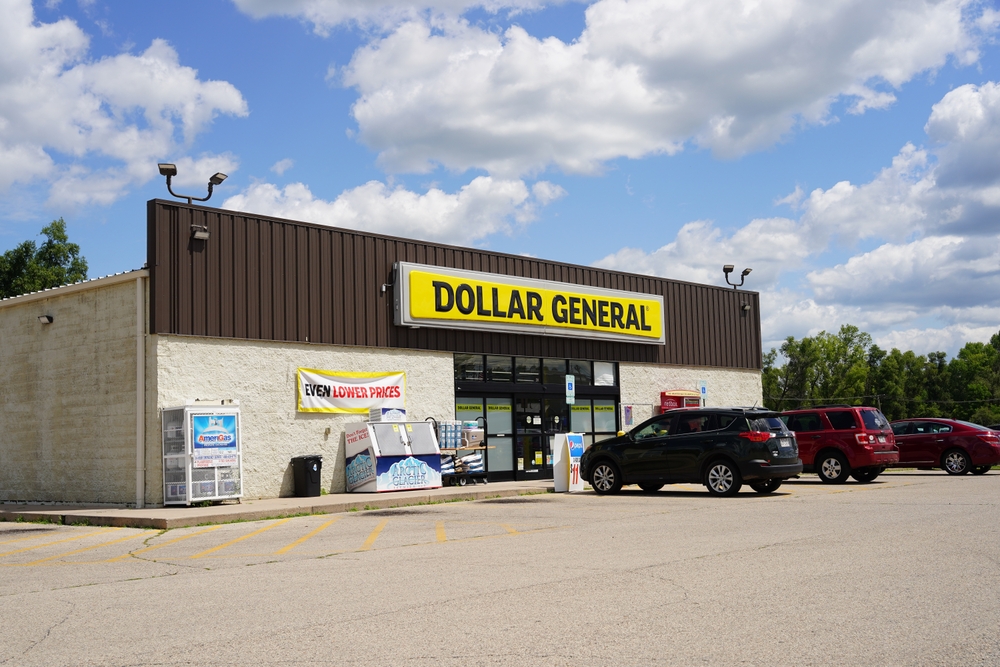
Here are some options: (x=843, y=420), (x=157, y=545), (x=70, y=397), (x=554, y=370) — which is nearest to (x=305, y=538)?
(x=157, y=545)

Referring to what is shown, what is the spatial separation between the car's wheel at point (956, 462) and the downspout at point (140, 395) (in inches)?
784

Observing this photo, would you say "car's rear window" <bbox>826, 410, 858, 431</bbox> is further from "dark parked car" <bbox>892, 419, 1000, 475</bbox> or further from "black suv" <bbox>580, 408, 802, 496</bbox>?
"dark parked car" <bbox>892, 419, 1000, 475</bbox>

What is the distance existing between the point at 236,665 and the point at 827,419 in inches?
737

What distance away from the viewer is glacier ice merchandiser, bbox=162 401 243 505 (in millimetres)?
17641

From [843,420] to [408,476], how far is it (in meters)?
10.1

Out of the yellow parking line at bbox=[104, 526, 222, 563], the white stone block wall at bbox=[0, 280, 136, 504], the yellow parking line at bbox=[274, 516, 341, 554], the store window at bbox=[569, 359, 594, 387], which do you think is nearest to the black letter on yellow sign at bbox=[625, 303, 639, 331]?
the store window at bbox=[569, 359, 594, 387]

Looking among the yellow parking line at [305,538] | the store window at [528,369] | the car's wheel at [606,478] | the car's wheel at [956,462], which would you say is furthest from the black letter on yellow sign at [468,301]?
the car's wheel at [956,462]

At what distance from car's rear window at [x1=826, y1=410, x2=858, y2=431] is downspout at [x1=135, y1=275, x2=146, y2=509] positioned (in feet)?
49.7

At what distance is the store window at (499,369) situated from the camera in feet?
81.7

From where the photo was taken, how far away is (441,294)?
2347 centimetres

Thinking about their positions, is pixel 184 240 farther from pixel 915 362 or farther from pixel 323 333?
pixel 915 362

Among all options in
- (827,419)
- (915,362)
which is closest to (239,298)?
(827,419)

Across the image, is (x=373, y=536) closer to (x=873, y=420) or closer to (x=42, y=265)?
(x=873, y=420)

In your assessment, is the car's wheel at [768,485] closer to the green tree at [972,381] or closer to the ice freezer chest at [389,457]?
the ice freezer chest at [389,457]
